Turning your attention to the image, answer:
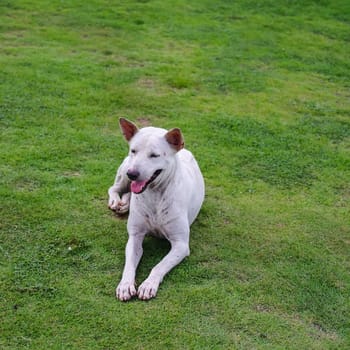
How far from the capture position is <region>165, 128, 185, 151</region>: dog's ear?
14.0ft

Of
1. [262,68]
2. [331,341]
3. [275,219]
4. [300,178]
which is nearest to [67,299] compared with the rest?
[331,341]

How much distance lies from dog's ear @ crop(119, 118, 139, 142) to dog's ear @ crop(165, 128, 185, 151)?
0.27 metres

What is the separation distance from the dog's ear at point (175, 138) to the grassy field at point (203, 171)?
98 cm

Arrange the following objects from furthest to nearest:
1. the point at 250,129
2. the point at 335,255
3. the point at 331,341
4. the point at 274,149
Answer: the point at 250,129 → the point at 274,149 → the point at 335,255 → the point at 331,341

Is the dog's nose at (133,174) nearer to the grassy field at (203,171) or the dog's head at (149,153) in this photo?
→ the dog's head at (149,153)

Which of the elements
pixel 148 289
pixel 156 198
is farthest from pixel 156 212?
pixel 148 289

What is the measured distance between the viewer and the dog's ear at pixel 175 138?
14.0 ft

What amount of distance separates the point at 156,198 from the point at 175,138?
1.80ft

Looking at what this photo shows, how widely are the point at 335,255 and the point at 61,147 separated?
3.25 metres

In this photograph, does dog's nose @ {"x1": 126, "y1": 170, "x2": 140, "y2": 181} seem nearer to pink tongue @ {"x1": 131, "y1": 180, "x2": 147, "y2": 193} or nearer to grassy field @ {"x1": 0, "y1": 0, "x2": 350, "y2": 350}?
pink tongue @ {"x1": 131, "y1": 180, "x2": 147, "y2": 193}

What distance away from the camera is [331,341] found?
3928 mm

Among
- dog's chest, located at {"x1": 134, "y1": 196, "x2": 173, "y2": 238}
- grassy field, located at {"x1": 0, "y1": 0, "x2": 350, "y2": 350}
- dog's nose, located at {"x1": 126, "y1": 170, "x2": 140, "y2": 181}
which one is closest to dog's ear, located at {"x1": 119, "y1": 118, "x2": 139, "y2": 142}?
dog's nose, located at {"x1": 126, "y1": 170, "x2": 140, "y2": 181}

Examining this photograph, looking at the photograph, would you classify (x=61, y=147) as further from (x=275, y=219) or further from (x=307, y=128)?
(x=307, y=128)

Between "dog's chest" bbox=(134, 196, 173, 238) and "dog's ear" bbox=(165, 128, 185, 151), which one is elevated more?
"dog's ear" bbox=(165, 128, 185, 151)
